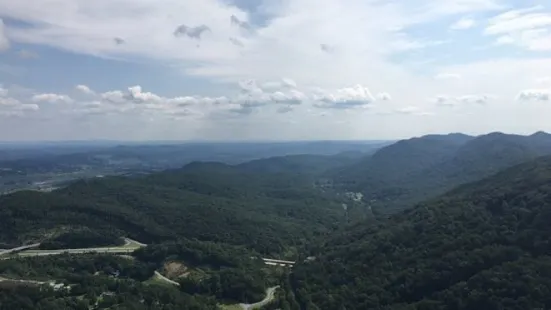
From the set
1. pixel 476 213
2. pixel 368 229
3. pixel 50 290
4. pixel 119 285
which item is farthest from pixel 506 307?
pixel 50 290

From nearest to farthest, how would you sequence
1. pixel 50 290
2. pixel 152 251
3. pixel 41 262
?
pixel 50 290, pixel 41 262, pixel 152 251

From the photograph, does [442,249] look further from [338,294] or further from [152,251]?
[152,251]

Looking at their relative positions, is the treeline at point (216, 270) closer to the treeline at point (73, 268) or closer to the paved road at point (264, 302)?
the paved road at point (264, 302)

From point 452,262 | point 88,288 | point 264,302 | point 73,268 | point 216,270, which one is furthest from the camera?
point 216,270

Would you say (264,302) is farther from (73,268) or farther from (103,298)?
(73,268)

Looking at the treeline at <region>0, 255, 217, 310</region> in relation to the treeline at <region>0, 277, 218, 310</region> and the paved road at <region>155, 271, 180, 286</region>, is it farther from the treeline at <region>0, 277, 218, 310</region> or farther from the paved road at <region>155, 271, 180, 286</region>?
the paved road at <region>155, 271, 180, 286</region>

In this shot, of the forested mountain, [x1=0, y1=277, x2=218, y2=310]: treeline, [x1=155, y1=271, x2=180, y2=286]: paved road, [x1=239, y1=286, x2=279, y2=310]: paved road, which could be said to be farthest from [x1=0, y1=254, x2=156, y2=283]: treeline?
the forested mountain

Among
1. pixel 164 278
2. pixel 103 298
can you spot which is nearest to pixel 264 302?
pixel 164 278

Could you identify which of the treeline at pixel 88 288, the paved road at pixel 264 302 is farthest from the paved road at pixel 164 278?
the paved road at pixel 264 302
